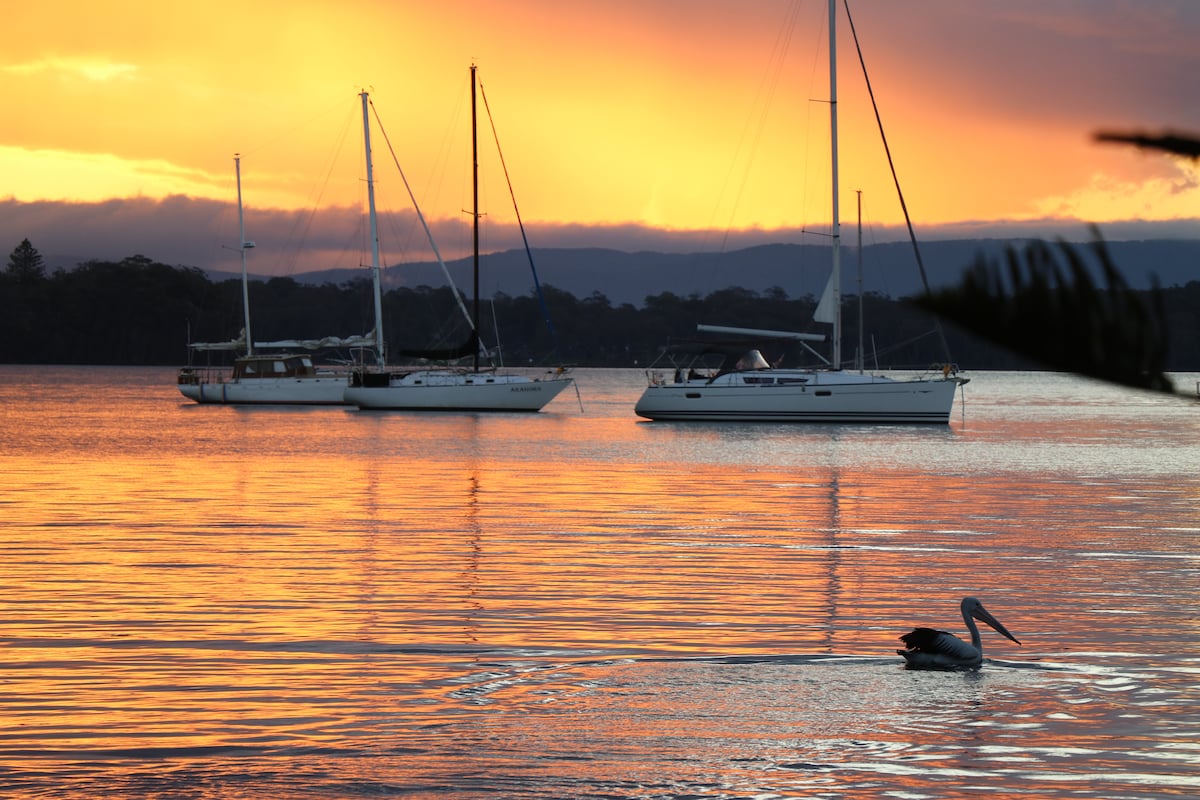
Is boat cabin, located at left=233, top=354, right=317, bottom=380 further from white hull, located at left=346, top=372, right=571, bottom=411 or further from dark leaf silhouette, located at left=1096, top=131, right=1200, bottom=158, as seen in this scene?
dark leaf silhouette, located at left=1096, top=131, right=1200, bottom=158

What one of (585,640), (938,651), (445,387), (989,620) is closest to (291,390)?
(445,387)

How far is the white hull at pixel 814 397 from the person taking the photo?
65938 millimetres

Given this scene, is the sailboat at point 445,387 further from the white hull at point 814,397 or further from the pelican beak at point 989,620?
the pelican beak at point 989,620

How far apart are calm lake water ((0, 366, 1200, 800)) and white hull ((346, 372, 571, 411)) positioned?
138 ft

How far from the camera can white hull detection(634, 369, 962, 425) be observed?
6594cm

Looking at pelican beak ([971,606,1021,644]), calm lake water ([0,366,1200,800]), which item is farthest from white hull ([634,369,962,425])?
pelican beak ([971,606,1021,644])

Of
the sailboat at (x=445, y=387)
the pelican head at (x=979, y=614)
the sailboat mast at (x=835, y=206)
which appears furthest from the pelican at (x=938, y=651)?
the sailboat at (x=445, y=387)

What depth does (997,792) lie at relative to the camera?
35.0 ft

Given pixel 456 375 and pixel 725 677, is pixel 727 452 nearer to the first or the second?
pixel 456 375

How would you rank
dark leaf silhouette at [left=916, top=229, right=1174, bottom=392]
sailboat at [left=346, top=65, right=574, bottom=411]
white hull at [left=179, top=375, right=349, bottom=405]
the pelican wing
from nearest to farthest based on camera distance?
1. dark leaf silhouette at [left=916, top=229, right=1174, bottom=392]
2. the pelican wing
3. sailboat at [left=346, top=65, right=574, bottom=411]
4. white hull at [left=179, top=375, right=349, bottom=405]

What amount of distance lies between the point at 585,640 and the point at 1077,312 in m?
12.1

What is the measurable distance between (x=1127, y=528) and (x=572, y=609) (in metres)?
15.0

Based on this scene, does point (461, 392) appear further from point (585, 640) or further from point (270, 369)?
point (585, 640)

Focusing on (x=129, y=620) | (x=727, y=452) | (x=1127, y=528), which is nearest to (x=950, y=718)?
(x=129, y=620)
